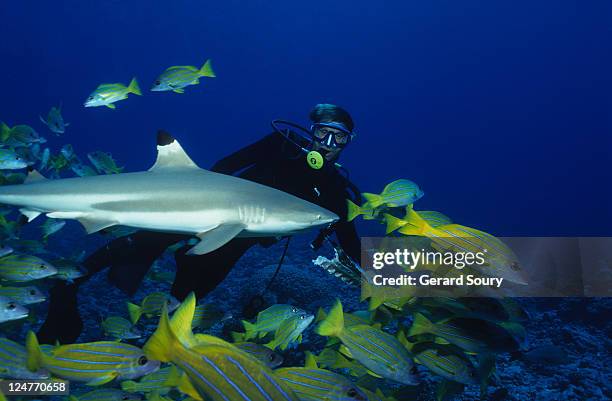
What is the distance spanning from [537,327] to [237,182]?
830 centimetres

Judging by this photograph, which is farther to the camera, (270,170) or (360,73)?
(360,73)

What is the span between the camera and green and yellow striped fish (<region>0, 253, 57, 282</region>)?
3959 millimetres

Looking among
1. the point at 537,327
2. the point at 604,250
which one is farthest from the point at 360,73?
the point at 537,327

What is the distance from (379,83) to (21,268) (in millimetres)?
174228

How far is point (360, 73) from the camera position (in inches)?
6216

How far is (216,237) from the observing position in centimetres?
293

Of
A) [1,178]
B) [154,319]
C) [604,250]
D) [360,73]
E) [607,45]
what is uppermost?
[607,45]

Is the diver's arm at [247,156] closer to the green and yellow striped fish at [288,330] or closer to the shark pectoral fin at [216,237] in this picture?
the shark pectoral fin at [216,237]

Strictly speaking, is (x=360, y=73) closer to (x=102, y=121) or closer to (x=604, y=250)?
(x=102, y=121)

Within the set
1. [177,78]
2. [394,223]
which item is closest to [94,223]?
[394,223]

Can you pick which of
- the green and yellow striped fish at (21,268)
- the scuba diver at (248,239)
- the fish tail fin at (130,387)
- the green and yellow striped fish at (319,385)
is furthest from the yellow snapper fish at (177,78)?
the green and yellow striped fish at (319,385)

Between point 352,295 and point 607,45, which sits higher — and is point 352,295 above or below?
below

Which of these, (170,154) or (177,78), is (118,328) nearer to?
(170,154)

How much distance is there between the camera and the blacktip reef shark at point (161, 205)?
10.4ft
